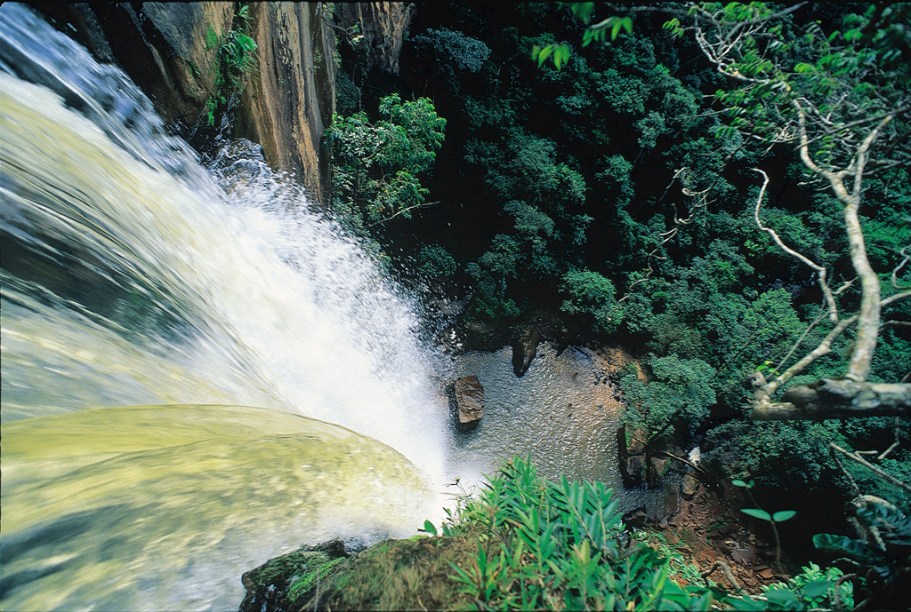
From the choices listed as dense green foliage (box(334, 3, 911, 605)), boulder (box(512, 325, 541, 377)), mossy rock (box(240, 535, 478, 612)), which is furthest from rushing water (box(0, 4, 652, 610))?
dense green foliage (box(334, 3, 911, 605))

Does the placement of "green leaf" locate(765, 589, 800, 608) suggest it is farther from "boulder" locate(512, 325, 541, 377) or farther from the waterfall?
"boulder" locate(512, 325, 541, 377)

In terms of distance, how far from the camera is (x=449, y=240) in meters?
9.41

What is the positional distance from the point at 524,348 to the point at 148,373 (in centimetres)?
659

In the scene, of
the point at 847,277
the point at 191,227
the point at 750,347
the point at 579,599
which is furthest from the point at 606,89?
the point at 579,599

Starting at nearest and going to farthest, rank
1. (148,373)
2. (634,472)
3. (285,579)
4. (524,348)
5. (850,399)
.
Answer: (850,399) < (285,579) < (148,373) < (634,472) < (524,348)

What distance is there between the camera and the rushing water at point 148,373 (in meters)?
2.33

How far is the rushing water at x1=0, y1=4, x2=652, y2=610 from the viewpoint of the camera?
2.33 m

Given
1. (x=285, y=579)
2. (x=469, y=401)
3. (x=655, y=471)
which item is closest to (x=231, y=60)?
(x=285, y=579)

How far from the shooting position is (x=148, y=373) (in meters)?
3.07

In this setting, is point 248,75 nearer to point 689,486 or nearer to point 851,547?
point 851,547

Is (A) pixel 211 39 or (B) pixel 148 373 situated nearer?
(B) pixel 148 373

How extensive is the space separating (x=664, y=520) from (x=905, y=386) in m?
6.72

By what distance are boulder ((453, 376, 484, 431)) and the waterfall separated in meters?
2.39

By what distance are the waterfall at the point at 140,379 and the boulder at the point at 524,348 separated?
152 inches
